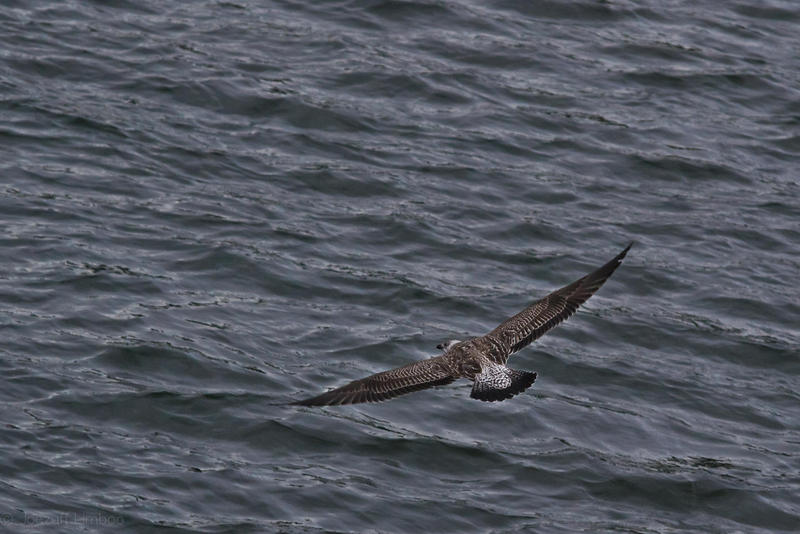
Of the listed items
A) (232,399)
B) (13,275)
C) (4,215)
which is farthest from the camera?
(4,215)

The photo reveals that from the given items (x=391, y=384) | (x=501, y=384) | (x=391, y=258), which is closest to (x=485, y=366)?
(x=501, y=384)

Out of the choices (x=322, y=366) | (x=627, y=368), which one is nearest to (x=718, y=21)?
(x=627, y=368)

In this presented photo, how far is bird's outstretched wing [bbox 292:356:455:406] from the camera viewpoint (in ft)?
35.3

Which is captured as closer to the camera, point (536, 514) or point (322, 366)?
point (536, 514)

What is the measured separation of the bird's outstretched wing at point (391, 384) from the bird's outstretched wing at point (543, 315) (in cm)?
60

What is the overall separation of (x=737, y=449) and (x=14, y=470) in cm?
642

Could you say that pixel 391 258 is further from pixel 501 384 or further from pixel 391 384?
pixel 501 384

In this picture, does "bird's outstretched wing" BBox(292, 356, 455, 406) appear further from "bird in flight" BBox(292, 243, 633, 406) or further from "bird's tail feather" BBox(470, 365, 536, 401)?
"bird's tail feather" BBox(470, 365, 536, 401)

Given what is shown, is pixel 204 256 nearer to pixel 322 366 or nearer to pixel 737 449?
pixel 322 366

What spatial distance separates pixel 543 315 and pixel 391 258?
383 centimetres

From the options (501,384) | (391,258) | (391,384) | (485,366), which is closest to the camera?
(501,384)

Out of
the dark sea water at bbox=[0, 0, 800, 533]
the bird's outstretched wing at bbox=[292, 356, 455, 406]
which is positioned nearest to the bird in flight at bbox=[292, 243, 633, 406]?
the bird's outstretched wing at bbox=[292, 356, 455, 406]

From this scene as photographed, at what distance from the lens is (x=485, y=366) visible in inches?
440

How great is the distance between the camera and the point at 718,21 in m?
21.3
